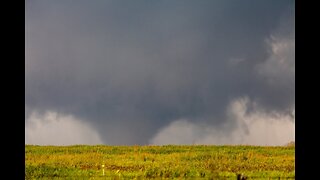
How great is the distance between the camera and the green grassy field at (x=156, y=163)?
31.1 ft

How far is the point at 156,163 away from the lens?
11344 mm

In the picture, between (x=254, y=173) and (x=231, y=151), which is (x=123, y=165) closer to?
(x=254, y=173)

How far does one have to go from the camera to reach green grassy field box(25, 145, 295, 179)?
9.47m

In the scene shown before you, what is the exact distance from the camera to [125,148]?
15.7m

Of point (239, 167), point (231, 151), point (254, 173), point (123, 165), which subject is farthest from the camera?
point (231, 151)
